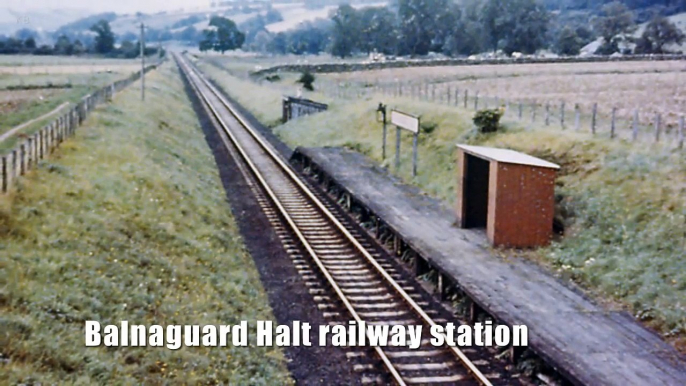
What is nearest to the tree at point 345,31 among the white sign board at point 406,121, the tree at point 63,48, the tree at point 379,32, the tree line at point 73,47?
the tree at point 379,32

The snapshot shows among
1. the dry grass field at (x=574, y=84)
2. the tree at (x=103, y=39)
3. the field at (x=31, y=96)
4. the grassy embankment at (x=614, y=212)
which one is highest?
the tree at (x=103, y=39)

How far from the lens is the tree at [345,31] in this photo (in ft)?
396

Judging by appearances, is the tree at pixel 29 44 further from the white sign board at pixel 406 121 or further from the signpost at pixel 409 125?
the white sign board at pixel 406 121

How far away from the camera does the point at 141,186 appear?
2145 centimetres

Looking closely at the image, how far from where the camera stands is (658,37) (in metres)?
97.1

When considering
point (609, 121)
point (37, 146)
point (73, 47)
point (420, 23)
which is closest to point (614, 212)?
point (609, 121)

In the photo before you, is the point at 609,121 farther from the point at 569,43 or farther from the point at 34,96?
the point at 569,43

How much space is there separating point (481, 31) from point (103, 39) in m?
80.0

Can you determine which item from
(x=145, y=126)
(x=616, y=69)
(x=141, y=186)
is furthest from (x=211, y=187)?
A: (x=616, y=69)

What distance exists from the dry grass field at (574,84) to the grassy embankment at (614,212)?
6900 millimetres

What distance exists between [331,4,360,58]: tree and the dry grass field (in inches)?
1481

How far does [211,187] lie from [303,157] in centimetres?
766

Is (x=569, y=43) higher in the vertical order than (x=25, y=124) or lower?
higher

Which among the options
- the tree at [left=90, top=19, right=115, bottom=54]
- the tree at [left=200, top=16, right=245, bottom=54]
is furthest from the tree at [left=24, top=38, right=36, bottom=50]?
the tree at [left=200, top=16, right=245, bottom=54]
